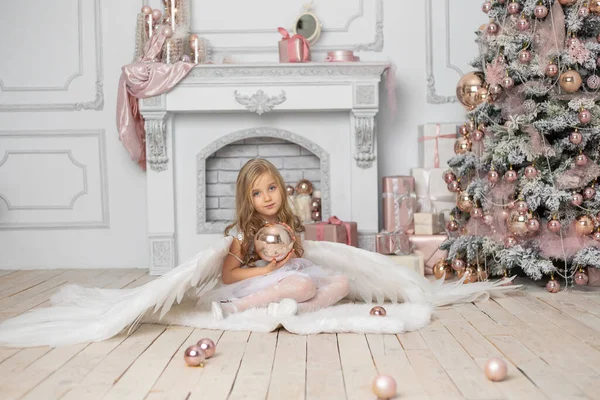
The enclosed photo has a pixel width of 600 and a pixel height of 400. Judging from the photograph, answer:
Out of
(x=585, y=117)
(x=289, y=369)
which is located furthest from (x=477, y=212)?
(x=289, y=369)

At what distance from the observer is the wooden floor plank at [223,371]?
1.65 meters

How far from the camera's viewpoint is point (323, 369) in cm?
184

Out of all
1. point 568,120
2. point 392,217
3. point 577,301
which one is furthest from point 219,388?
point 392,217

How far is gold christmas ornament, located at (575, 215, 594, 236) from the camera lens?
3.00 m

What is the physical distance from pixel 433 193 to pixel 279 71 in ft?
3.89

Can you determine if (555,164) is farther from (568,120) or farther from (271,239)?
(271,239)

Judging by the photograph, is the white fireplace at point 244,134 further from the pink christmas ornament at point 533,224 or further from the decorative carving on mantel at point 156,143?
the pink christmas ornament at point 533,224

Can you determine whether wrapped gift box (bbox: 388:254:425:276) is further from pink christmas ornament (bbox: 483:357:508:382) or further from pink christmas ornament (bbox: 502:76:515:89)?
pink christmas ornament (bbox: 483:357:508:382)

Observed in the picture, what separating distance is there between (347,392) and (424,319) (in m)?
0.81

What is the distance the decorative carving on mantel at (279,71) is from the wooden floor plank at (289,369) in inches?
81.5

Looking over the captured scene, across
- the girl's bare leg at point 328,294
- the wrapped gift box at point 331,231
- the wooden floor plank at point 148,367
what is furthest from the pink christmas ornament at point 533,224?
the wooden floor plank at point 148,367

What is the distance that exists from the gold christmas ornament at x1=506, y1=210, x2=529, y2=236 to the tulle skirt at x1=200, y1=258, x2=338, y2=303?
3.12 ft

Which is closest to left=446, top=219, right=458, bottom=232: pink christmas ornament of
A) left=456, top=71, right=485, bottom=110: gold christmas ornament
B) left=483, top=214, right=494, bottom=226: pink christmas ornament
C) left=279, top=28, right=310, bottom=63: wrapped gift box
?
left=483, top=214, right=494, bottom=226: pink christmas ornament

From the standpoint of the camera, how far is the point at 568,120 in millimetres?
2990
